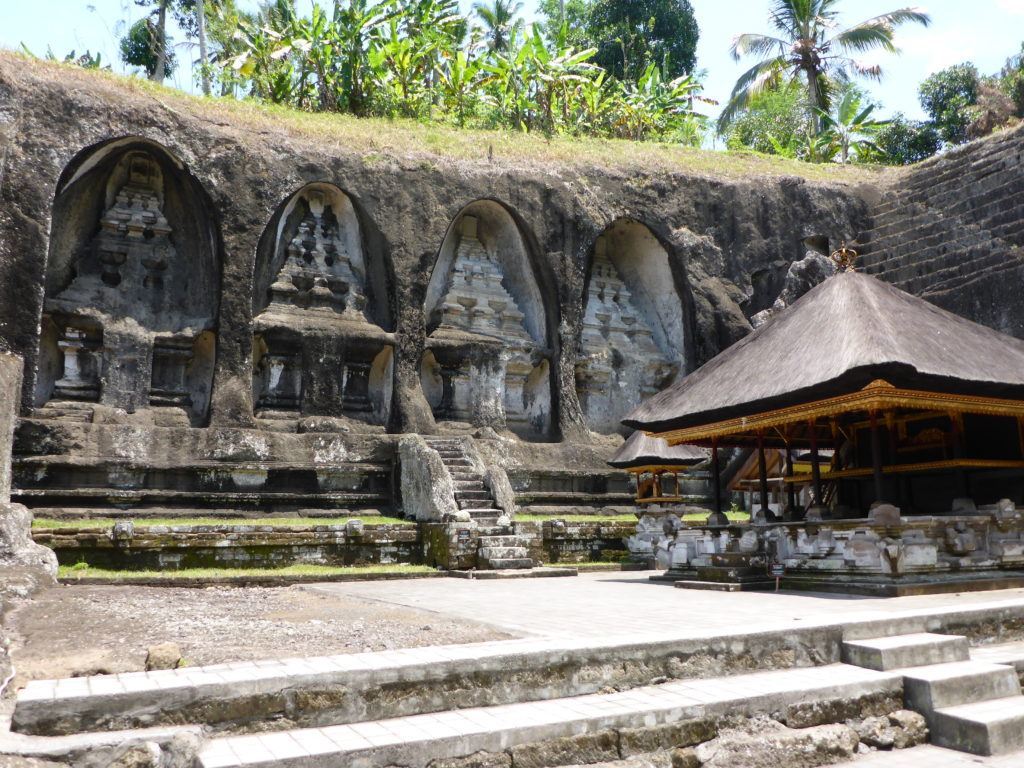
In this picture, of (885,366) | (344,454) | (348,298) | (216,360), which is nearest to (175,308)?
(216,360)

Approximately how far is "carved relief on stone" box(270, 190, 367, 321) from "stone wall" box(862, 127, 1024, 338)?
11.4 meters

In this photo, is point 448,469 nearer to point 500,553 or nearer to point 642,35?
point 500,553

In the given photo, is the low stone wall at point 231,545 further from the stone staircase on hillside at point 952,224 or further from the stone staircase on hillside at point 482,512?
the stone staircase on hillside at point 952,224

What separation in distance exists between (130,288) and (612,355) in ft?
32.4

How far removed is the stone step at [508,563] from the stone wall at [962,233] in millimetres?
10653

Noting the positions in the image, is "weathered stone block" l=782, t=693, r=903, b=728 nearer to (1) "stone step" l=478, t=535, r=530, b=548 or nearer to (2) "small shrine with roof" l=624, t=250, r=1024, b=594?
(2) "small shrine with roof" l=624, t=250, r=1024, b=594

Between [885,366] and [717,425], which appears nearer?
[885,366]

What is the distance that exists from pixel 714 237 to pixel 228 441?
38.1 feet

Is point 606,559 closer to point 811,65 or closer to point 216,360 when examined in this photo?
point 216,360

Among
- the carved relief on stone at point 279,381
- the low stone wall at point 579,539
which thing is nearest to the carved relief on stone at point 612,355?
the low stone wall at point 579,539

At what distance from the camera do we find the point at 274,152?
1614 cm

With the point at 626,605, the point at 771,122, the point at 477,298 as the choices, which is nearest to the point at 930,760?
the point at 626,605

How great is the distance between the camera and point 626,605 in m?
7.40

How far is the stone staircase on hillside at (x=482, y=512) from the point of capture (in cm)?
1155
